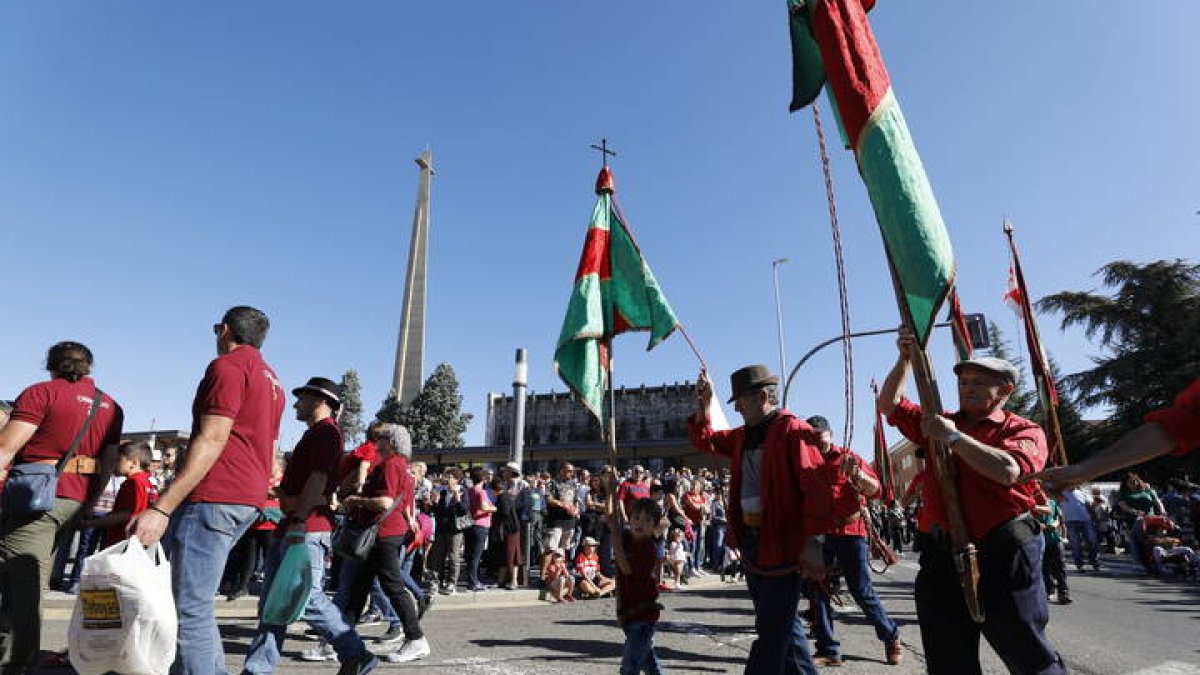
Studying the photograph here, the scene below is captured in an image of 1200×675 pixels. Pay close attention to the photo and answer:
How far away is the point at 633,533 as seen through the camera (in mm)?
5016

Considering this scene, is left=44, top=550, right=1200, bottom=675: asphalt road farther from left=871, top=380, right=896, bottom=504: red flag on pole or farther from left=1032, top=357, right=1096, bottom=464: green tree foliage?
left=1032, top=357, right=1096, bottom=464: green tree foliage

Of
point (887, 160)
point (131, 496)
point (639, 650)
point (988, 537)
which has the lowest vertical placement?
point (639, 650)

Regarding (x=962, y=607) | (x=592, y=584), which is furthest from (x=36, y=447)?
(x=592, y=584)

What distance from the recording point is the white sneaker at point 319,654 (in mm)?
5465

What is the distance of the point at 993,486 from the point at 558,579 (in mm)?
8319

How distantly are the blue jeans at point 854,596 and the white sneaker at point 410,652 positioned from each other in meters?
2.98

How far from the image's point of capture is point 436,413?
5469cm

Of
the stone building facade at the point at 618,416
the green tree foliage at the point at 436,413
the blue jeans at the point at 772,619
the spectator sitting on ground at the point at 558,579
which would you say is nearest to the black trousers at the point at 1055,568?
the spectator sitting on ground at the point at 558,579

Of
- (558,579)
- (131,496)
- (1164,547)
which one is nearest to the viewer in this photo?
(131,496)

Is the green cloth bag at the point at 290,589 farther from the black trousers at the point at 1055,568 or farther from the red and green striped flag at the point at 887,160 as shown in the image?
the black trousers at the point at 1055,568

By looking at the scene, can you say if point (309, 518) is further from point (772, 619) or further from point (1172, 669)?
point (1172, 669)

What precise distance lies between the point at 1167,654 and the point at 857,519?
118 inches

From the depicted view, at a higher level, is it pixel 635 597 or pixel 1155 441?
pixel 1155 441

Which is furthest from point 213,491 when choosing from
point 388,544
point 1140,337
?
point 1140,337
